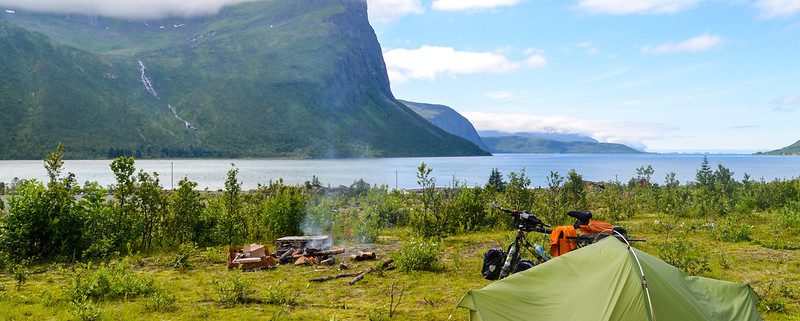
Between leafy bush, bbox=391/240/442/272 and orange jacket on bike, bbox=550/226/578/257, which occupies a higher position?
orange jacket on bike, bbox=550/226/578/257

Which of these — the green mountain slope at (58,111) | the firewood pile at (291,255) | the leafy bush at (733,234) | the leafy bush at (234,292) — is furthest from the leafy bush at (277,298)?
the green mountain slope at (58,111)

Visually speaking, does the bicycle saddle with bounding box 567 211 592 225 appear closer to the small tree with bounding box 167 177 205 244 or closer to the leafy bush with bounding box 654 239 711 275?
the leafy bush with bounding box 654 239 711 275

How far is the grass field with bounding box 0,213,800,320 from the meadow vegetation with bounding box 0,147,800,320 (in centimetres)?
4

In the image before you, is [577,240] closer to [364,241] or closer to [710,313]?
[710,313]

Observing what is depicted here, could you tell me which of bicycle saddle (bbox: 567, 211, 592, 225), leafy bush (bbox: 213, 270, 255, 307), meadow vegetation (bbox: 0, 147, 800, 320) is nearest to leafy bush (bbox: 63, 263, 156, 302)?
meadow vegetation (bbox: 0, 147, 800, 320)

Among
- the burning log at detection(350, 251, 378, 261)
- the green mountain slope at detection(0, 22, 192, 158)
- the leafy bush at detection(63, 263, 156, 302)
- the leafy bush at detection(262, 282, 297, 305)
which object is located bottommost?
the burning log at detection(350, 251, 378, 261)

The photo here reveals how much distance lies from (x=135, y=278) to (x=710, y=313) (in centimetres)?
980

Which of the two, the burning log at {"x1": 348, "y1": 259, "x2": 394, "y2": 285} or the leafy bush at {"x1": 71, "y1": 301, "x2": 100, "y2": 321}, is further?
the burning log at {"x1": 348, "y1": 259, "x2": 394, "y2": 285}

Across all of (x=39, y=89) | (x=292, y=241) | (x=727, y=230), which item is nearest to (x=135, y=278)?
(x=292, y=241)

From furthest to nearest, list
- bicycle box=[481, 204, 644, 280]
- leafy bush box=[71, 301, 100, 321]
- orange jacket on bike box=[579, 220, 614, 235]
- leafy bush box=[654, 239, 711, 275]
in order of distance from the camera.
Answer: leafy bush box=[654, 239, 711, 275]
orange jacket on bike box=[579, 220, 614, 235]
bicycle box=[481, 204, 644, 280]
leafy bush box=[71, 301, 100, 321]

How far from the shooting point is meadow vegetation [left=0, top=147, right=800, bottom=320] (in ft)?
28.3

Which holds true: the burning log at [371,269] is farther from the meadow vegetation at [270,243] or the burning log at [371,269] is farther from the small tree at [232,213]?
the small tree at [232,213]

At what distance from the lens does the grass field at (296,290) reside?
8094 mm

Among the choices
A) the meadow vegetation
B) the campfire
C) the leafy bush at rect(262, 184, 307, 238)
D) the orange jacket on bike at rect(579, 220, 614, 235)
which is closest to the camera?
the orange jacket on bike at rect(579, 220, 614, 235)
